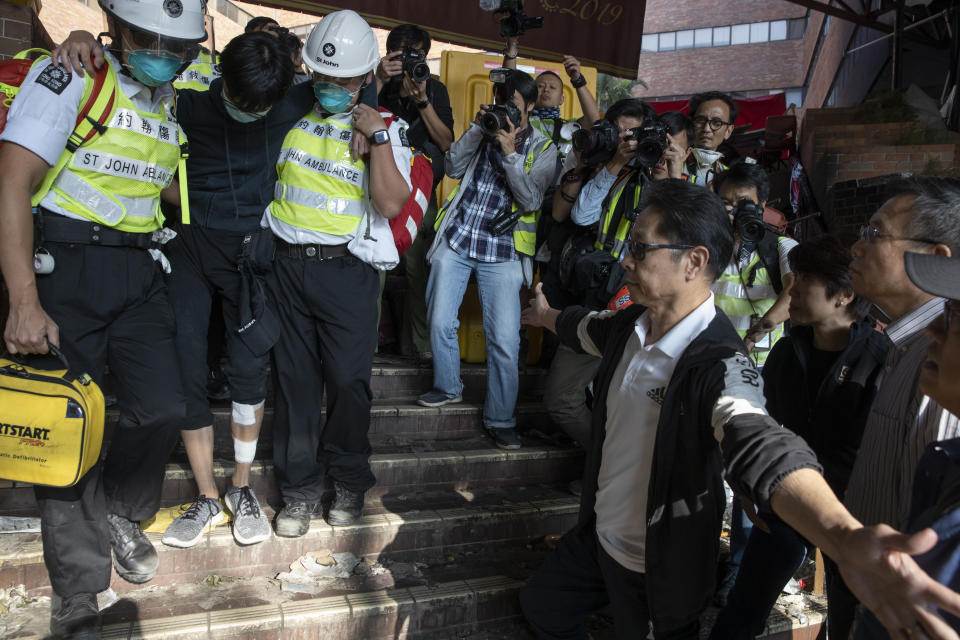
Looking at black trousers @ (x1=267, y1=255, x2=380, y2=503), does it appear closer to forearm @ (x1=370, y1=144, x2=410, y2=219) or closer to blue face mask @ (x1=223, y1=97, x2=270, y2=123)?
forearm @ (x1=370, y1=144, x2=410, y2=219)

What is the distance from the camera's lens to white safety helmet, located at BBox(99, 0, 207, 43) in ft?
8.16

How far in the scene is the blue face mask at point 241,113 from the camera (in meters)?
2.97

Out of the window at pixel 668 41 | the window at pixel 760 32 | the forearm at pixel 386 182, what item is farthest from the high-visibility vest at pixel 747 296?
the window at pixel 668 41

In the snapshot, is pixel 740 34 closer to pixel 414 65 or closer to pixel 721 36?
pixel 721 36

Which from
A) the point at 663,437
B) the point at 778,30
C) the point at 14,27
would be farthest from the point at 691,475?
the point at 778,30

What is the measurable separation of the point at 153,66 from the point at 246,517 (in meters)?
1.88

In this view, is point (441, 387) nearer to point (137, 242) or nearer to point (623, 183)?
point (623, 183)

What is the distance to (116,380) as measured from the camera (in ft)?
8.71

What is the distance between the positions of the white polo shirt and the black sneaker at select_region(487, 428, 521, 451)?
1551mm

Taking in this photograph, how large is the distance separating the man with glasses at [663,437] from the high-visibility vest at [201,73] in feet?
7.71

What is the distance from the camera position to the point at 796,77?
27.7m

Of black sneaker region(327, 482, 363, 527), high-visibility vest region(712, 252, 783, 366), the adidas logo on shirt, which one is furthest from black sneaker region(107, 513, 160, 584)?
high-visibility vest region(712, 252, 783, 366)

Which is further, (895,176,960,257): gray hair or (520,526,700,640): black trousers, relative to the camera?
(520,526,700,640): black trousers

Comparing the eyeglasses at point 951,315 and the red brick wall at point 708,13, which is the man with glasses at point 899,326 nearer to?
the eyeglasses at point 951,315
